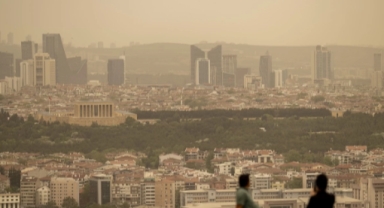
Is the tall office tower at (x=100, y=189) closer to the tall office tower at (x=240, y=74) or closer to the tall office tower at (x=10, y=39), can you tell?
the tall office tower at (x=10, y=39)

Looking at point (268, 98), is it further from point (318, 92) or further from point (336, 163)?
point (336, 163)

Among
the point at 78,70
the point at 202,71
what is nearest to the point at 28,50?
the point at 78,70

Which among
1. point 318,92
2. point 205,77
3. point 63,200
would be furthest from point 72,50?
point 63,200

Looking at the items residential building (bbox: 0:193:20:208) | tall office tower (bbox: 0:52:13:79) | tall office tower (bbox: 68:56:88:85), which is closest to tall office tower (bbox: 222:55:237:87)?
tall office tower (bbox: 68:56:88:85)

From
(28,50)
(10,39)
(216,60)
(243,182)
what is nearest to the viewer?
(243,182)

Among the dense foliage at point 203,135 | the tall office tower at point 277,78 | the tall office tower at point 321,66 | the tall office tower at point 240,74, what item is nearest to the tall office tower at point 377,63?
the tall office tower at point 321,66

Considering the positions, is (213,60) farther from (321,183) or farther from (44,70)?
(321,183)
